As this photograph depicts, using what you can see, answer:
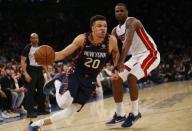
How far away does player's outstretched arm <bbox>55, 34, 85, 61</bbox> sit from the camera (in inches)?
184

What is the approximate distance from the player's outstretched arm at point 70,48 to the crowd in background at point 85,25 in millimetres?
9363

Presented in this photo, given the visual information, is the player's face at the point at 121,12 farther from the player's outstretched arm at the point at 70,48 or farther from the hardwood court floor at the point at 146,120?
the hardwood court floor at the point at 146,120

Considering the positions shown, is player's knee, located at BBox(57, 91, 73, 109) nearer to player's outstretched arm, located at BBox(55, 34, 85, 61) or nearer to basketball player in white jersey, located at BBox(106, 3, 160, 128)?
player's outstretched arm, located at BBox(55, 34, 85, 61)

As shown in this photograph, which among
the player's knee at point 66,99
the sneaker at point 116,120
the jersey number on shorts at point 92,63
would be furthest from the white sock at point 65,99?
the sneaker at point 116,120

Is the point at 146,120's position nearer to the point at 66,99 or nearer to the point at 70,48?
the point at 66,99

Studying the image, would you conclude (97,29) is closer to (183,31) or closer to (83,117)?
(83,117)

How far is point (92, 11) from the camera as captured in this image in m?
Result: 19.8

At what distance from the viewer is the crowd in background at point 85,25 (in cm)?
1623

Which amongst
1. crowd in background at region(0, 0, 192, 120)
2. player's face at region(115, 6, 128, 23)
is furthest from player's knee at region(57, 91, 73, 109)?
crowd in background at region(0, 0, 192, 120)

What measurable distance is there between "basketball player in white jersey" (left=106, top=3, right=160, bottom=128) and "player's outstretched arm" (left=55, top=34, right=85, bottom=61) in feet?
2.98

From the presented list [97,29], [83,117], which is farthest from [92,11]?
[97,29]

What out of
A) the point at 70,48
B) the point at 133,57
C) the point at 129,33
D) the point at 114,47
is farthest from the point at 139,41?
the point at 70,48

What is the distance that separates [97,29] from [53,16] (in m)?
14.4

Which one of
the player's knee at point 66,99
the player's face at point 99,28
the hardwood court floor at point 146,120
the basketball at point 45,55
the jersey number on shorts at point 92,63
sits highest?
the player's face at point 99,28
